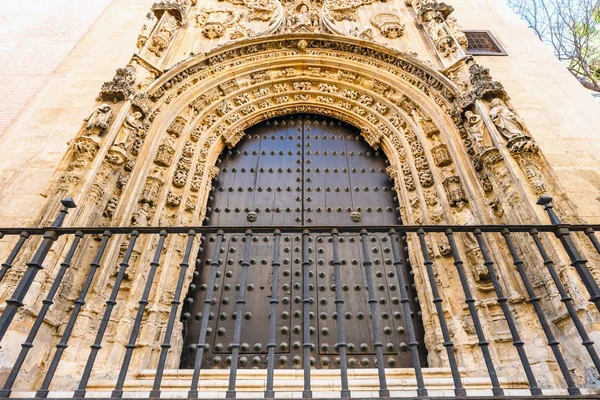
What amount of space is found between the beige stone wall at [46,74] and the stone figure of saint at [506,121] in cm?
528

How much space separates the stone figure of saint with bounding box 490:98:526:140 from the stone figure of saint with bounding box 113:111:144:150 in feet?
13.9

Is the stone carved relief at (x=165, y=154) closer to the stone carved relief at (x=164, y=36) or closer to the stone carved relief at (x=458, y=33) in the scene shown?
the stone carved relief at (x=164, y=36)

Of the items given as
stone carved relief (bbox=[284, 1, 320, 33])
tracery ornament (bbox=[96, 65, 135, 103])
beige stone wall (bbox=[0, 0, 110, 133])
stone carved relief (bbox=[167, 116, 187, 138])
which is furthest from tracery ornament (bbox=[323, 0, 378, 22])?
beige stone wall (bbox=[0, 0, 110, 133])

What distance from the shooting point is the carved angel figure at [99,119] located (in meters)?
4.03

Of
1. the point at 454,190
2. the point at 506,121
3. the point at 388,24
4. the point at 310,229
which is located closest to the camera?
the point at 310,229

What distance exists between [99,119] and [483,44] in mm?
6252

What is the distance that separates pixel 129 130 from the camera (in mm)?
4270

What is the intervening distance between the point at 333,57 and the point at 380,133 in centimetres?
163

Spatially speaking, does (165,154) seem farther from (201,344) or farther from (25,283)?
(201,344)

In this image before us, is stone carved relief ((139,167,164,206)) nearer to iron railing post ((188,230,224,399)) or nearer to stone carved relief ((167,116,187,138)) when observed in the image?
stone carved relief ((167,116,187,138))

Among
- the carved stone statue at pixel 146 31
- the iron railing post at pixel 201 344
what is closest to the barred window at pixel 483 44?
the carved stone statue at pixel 146 31

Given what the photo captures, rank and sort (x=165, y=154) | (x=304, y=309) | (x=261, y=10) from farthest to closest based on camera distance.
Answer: (x=261, y=10) → (x=165, y=154) → (x=304, y=309)

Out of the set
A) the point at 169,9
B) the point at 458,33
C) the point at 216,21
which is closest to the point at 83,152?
the point at 169,9

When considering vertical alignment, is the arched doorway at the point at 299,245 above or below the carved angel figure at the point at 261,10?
below
